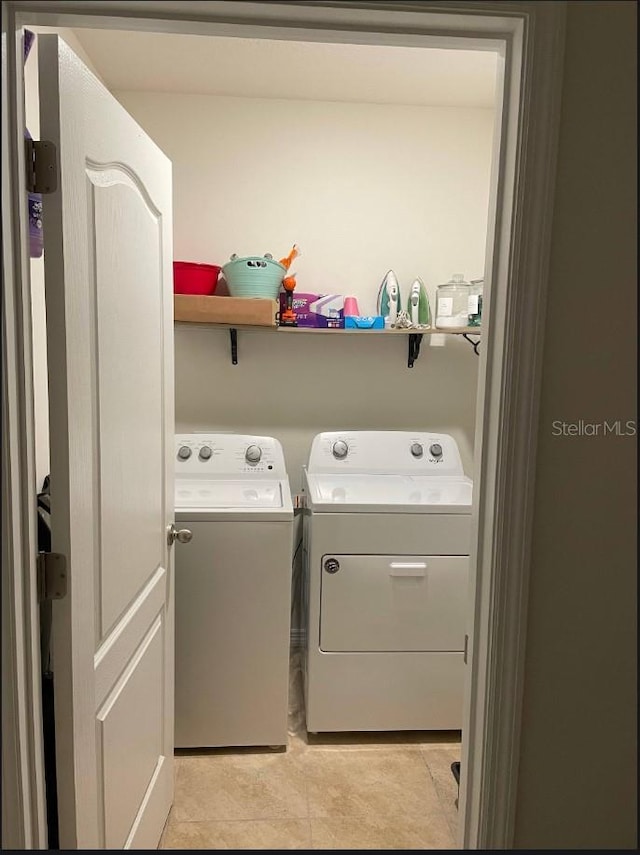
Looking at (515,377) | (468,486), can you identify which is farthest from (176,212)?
(515,377)

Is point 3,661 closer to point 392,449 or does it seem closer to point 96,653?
point 96,653

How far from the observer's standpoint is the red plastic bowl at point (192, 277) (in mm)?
2533

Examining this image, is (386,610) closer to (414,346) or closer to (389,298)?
(414,346)

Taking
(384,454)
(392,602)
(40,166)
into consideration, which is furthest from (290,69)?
(392,602)

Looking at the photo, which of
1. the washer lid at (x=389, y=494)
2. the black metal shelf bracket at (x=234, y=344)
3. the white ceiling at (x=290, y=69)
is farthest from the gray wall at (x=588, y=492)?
the black metal shelf bracket at (x=234, y=344)

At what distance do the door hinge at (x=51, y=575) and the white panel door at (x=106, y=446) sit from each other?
0.05 feet

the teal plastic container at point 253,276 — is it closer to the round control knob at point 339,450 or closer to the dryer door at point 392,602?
the round control knob at point 339,450

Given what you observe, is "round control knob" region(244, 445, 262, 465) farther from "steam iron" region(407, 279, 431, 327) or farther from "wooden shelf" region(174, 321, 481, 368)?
"steam iron" region(407, 279, 431, 327)

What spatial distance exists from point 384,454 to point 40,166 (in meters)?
1.93

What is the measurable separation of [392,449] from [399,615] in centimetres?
73

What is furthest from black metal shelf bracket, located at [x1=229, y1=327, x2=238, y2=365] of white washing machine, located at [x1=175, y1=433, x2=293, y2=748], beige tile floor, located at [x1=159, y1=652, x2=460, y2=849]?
beige tile floor, located at [x1=159, y1=652, x2=460, y2=849]

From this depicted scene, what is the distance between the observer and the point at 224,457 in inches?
103

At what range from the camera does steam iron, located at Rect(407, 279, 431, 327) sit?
274cm

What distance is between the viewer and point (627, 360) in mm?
1049
